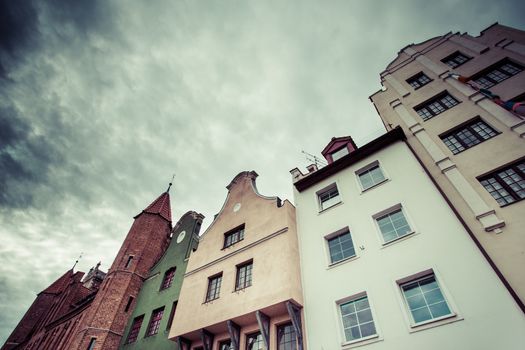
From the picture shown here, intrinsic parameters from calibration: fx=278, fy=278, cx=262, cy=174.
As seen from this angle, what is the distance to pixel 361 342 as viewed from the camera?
9266 millimetres

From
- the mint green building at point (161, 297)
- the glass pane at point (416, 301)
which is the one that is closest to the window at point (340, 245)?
the glass pane at point (416, 301)

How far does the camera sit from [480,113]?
12930 millimetres

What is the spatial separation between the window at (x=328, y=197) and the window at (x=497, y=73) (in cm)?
948

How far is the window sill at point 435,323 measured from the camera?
26.4 ft

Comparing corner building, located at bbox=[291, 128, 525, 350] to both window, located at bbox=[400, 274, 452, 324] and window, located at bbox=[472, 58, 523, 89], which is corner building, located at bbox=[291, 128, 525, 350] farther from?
window, located at bbox=[472, 58, 523, 89]

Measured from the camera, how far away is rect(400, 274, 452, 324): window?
8594mm

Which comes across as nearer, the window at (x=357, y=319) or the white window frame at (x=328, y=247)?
the window at (x=357, y=319)

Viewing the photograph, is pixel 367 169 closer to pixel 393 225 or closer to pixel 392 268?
pixel 393 225

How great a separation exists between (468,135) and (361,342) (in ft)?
33.4

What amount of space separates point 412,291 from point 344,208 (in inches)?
191

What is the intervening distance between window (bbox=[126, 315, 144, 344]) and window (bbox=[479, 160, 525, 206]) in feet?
70.3

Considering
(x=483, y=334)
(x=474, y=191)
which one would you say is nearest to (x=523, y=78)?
(x=474, y=191)

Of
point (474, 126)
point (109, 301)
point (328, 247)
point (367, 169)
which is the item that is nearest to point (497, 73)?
point (474, 126)

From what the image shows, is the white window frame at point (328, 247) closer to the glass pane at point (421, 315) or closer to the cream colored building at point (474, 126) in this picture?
the glass pane at point (421, 315)
